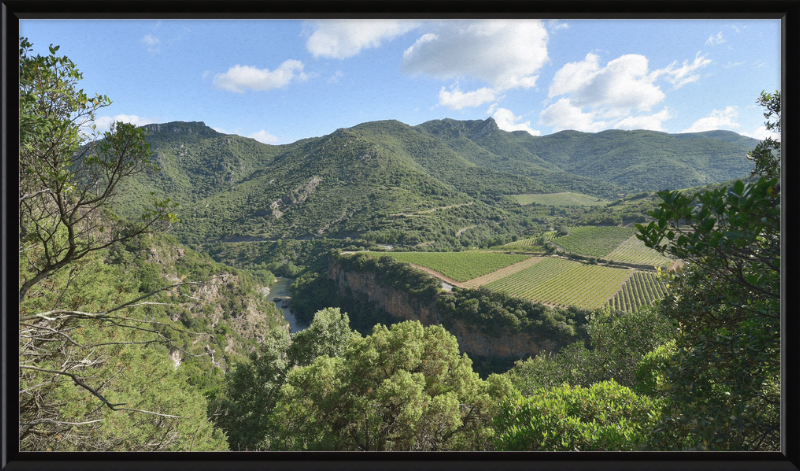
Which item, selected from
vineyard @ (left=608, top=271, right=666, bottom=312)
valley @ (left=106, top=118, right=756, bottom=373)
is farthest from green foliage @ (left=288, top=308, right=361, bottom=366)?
vineyard @ (left=608, top=271, right=666, bottom=312)

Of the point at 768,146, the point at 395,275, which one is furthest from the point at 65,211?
the point at 395,275

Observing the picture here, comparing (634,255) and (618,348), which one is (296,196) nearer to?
(634,255)

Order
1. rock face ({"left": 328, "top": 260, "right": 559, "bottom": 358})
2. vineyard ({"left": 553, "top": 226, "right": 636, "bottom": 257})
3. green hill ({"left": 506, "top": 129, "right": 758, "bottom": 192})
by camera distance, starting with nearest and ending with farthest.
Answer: green hill ({"left": 506, "top": 129, "right": 758, "bottom": 192}) → rock face ({"left": 328, "top": 260, "right": 559, "bottom": 358}) → vineyard ({"left": 553, "top": 226, "right": 636, "bottom": 257})

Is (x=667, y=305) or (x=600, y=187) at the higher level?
(x=600, y=187)

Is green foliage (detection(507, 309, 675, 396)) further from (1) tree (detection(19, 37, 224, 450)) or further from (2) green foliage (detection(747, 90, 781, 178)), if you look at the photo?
(1) tree (detection(19, 37, 224, 450))

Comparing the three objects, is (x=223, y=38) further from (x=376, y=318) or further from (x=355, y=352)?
(x=376, y=318)

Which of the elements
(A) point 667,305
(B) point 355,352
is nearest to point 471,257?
(B) point 355,352

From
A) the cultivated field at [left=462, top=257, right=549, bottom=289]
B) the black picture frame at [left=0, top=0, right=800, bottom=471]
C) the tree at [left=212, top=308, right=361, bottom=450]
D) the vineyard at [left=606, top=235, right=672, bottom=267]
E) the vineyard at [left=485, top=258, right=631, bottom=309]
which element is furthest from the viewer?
the cultivated field at [left=462, top=257, right=549, bottom=289]
